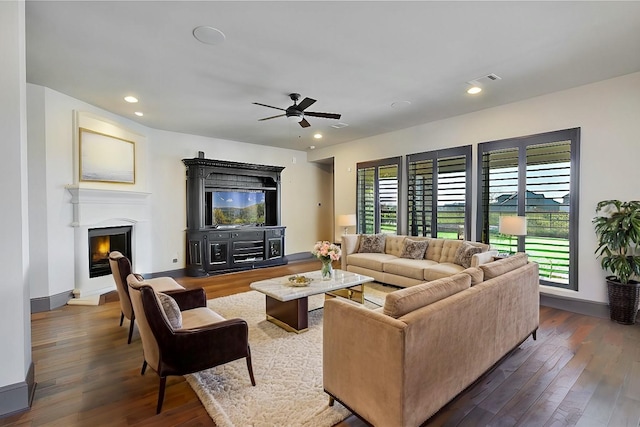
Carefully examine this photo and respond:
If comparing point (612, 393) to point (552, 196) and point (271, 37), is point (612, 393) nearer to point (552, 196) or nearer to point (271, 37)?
point (552, 196)

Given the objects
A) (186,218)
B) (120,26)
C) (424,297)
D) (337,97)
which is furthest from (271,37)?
(186,218)

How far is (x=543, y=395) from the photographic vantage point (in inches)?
89.5

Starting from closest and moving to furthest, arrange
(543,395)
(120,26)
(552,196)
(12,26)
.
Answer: (12,26) < (543,395) < (120,26) < (552,196)

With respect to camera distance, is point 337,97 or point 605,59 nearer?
point 605,59

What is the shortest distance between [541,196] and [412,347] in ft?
13.1

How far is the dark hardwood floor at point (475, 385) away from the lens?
2.04 metres

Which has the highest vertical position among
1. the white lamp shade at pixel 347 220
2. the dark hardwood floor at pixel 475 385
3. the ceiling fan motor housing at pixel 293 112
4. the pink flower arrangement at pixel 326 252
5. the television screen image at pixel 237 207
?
the ceiling fan motor housing at pixel 293 112

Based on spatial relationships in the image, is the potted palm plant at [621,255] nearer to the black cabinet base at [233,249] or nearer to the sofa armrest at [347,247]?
the sofa armrest at [347,247]

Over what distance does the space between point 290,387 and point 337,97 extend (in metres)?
3.72

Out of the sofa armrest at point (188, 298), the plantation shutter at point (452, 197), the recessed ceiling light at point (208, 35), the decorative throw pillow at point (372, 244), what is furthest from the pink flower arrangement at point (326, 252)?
the plantation shutter at point (452, 197)

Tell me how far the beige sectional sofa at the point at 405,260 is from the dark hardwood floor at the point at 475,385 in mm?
1321

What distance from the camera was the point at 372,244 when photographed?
6.02 meters

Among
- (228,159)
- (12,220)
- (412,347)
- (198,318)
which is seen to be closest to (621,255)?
(412,347)

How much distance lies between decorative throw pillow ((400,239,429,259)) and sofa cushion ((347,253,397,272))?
0.26 meters
